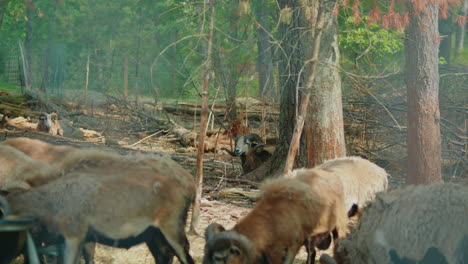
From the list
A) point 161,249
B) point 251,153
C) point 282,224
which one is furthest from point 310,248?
point 251,153

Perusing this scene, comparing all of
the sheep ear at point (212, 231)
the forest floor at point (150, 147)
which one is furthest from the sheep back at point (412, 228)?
the forest floor at point (150, 147)

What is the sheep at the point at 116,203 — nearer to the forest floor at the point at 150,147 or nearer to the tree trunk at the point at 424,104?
the forest floor at the point at 150,147

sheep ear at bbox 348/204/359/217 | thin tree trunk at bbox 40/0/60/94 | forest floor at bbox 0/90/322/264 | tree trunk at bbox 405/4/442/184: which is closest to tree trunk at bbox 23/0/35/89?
thin tree trunk at bbox 40/0/60/94

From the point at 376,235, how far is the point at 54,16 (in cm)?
2334

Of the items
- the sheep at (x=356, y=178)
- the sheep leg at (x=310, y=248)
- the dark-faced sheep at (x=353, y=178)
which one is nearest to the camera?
the sheep leg at (x=310, y=248)

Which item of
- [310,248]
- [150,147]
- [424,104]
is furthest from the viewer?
[150,147]

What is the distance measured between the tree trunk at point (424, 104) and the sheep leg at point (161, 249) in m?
5.66

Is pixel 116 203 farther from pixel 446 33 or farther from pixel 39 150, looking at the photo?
pixel 446 33

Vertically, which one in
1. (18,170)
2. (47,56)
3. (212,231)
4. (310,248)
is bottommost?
(310,248)

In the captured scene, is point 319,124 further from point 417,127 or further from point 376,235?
point 376,235

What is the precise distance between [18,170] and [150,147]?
897 cm

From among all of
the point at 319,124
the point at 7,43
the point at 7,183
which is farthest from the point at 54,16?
the point at 7,183

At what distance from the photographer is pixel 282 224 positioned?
554 cm

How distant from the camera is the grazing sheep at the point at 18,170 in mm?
5965
